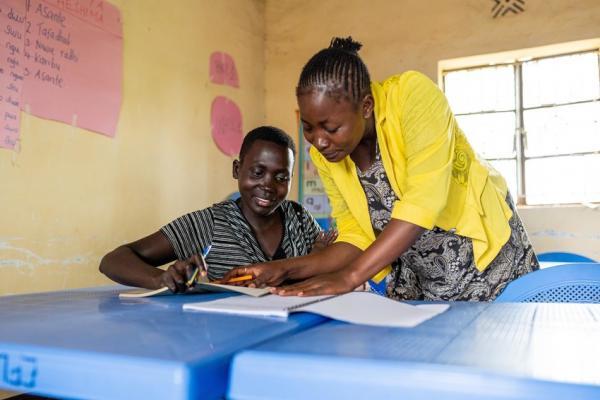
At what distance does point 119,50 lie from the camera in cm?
265

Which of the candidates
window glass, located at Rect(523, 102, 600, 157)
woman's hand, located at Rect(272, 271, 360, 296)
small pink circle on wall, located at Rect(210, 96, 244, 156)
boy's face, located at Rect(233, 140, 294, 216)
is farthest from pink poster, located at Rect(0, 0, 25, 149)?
window glass, located at Rect(523, 102, 600, 157)

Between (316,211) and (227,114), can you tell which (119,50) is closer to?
(227,114)

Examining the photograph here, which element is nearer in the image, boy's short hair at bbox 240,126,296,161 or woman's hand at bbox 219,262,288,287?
woman's hand at bbox 219,262,288,287

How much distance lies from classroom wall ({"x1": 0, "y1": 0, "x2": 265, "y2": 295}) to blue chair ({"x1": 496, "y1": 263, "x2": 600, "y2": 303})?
1882mm

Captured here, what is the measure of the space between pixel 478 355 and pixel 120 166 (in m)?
2.41

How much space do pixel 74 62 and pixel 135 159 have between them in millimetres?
570

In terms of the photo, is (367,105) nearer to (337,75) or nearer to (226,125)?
(337,75)

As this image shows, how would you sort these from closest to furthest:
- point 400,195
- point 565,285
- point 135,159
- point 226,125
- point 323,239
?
point 565,285 < point 400,195 < point 323,239 < point 135,159 < point 226,125

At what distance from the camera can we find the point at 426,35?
11.8 ft

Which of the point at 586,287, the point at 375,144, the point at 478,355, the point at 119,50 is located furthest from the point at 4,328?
the point at 119,50

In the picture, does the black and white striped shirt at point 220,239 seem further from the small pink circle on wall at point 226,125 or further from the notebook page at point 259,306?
the small pink circle on wall at point 226,125

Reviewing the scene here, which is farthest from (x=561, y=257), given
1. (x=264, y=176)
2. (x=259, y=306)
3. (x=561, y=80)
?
(x=259, y=306)

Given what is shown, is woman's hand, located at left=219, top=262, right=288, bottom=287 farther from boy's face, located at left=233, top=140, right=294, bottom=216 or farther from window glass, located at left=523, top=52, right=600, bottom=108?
window glass, located at left=523, top=52, right=600, bottom=108

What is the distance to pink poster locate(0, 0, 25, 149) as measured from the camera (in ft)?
6.79
